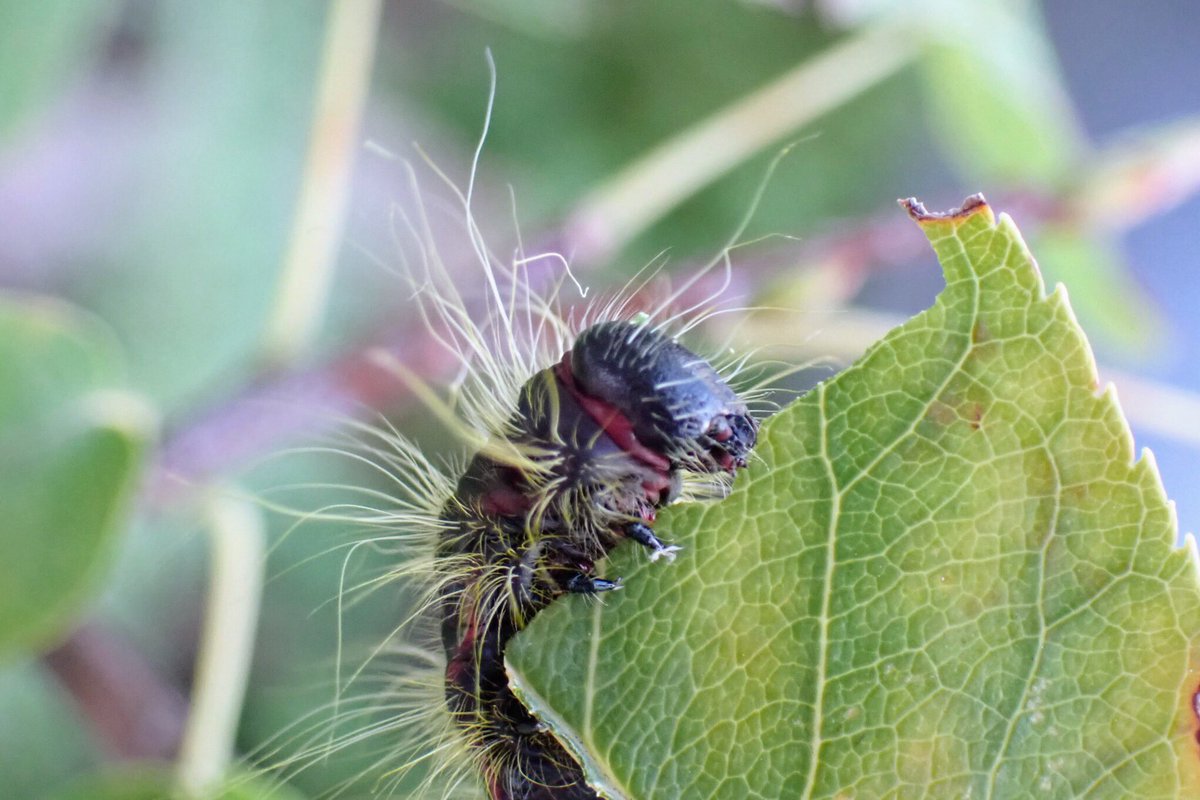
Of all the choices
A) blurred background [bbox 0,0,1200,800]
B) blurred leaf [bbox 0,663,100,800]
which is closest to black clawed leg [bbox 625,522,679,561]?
blurred background [bbox 0,0,1200,800]

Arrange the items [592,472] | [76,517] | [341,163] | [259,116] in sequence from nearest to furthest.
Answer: [592,472] → [76,517] → [341,163] → [259,116]

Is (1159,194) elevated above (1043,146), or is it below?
below

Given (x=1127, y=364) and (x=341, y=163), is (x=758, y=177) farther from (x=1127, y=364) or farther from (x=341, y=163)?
(x=341, y=163)

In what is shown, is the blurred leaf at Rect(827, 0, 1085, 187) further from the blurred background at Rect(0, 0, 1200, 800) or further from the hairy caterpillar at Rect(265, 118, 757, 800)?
the hairy caterpillar at Rect(265, 118, 757, 800)

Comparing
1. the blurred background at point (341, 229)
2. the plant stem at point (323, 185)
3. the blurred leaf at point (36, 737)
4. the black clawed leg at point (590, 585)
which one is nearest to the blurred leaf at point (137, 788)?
the blurred background at point (341, 229)

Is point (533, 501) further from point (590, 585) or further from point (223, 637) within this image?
point (223, 637)

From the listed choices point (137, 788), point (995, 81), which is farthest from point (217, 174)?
point (995, 81)

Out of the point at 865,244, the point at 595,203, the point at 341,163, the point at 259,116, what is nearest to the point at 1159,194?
the point at 865,244

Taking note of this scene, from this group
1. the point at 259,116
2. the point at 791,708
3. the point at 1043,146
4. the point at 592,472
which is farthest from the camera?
the point at 259,116
